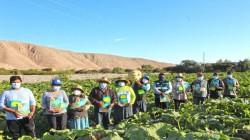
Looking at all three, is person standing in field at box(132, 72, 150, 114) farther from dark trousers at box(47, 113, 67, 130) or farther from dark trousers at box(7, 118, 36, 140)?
dark trousers at box(7, 118, 36, 140)

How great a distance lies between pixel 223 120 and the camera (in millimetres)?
8336

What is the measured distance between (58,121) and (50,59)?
142784mm

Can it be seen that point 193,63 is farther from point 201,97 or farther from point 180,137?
point 180,137

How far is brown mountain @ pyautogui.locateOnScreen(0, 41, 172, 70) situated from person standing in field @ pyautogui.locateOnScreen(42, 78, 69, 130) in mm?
116002

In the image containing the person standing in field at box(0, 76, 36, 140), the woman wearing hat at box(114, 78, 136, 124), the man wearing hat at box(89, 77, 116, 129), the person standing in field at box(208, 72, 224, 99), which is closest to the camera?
the person standing in field at box(0, 76, 36, 140)

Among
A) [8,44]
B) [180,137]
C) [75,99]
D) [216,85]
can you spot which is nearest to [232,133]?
[180,137]

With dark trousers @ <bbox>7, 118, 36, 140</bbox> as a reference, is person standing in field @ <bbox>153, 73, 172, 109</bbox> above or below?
above

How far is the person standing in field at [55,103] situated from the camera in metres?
9.77

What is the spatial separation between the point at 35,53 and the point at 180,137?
6021 inches

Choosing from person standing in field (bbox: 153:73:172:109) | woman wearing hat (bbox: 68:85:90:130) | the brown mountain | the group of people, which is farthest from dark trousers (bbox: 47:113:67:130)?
the brown mountain

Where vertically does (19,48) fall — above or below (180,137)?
above

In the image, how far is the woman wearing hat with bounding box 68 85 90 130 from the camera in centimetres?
1019

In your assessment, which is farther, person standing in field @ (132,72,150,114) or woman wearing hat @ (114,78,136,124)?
person standing in field @ (132,72,150,114)

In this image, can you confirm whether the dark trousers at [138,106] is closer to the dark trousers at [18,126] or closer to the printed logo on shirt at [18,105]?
the dark trousers at [18,126]
